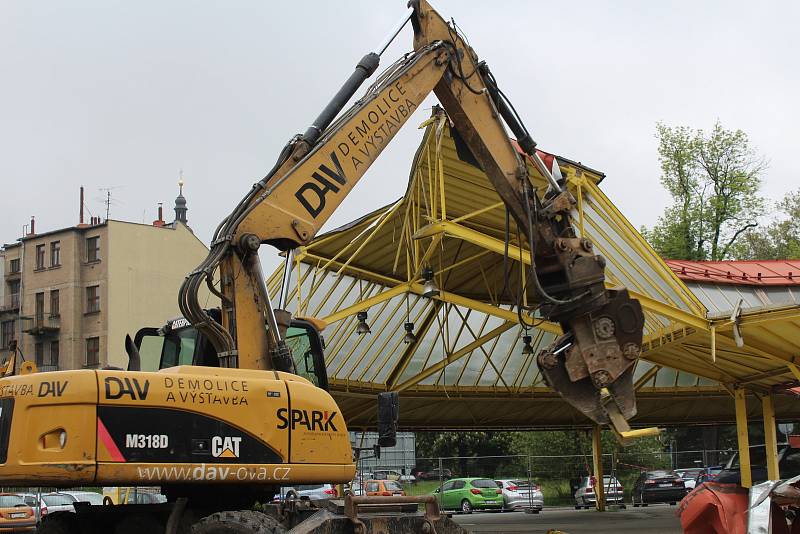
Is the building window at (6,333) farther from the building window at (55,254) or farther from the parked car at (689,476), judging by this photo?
the parked car at (689,476)

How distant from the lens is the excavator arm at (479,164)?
8953 mm

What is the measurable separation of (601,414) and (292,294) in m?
17.2

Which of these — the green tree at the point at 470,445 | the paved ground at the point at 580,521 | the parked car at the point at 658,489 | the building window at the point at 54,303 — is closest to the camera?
the paved ground at the point at 580,521

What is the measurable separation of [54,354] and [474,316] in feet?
126

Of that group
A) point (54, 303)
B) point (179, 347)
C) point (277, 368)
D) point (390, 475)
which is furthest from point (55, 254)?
point (277, 368)

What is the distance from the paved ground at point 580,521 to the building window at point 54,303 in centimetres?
3563

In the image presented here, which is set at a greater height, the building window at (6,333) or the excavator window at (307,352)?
the building window at (6,333)

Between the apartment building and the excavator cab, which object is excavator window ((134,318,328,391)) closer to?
the excavator cab

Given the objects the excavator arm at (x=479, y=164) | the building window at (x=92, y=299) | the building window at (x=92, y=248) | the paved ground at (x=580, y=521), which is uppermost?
the building window at (x=92, y=248)

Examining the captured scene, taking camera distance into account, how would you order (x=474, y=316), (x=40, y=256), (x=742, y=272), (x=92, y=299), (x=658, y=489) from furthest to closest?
(x=40, y=256) → (x=92, y=299) → (x=658, y=489) → (x=474, y=316) → (x=742, y=272)

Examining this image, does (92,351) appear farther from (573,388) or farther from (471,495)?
(573,388)

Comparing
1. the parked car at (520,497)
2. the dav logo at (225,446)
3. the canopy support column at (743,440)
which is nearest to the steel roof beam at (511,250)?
the canopy support column at (743,440)

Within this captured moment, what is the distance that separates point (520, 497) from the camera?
36.8 meters

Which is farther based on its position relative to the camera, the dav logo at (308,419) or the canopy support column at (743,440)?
the canopy support column at (743,440)
